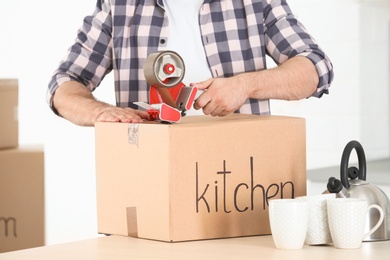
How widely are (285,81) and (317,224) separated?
43 cm

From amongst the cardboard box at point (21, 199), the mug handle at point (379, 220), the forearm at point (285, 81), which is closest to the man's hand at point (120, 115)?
the forearm at point (285, 81)

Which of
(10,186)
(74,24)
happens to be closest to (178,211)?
(10,186)

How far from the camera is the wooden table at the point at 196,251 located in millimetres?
1400

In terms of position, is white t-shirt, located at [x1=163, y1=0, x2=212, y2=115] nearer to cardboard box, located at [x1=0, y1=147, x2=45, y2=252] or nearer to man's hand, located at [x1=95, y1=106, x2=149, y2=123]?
man's hand, located at [x1=95, y1=106, x2=149, y2=123]

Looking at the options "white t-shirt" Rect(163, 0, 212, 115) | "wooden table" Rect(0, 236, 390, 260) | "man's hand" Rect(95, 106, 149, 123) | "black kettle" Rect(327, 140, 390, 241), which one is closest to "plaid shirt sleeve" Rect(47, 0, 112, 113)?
"white t-shirt" Rect(163, 0, 212, 115)

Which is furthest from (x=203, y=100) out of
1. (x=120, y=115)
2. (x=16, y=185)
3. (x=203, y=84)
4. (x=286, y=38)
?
(x=16, y=185)

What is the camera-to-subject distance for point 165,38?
2.02 m

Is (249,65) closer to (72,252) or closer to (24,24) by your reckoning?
(72,252)

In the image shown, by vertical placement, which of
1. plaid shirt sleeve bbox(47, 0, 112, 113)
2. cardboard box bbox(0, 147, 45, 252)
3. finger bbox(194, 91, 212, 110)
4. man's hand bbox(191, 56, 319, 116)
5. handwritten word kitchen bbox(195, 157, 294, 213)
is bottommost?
cardboard box bbox(0, 147, 45, 252)

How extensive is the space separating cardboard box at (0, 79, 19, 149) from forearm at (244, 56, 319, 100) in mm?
1467

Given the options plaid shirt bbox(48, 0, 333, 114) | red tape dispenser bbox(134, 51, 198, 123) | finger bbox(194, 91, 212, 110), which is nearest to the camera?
red tape dispenser bbox(134, 51, 198, 123)

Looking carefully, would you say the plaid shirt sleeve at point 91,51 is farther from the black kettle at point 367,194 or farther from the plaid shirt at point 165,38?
the black kettle at point 367,194

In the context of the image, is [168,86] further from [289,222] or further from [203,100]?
[289,222]

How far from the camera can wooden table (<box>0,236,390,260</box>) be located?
4.59 feet
